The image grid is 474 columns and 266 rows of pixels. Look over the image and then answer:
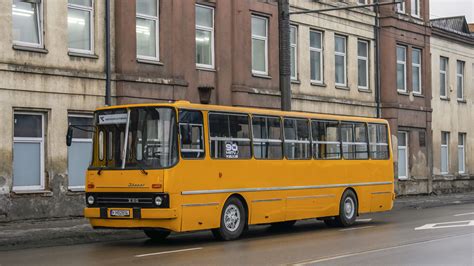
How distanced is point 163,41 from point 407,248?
43.2 feet

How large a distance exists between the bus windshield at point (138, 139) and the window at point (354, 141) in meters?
6.92

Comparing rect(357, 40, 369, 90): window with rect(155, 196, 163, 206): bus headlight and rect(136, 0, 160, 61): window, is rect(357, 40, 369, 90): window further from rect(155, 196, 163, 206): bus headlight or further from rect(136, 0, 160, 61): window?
rect(155, 196, 163, 206): bus headlight

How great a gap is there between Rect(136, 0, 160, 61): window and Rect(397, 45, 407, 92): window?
16738mm

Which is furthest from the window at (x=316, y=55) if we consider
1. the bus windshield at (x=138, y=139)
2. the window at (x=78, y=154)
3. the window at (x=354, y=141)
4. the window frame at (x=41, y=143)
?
the bus windshield at (x=138, y=139)

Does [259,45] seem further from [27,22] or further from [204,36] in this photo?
[27,22]

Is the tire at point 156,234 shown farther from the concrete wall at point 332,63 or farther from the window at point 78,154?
the concrete wall at point 332,63

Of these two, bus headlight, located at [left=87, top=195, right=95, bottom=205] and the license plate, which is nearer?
the license plate

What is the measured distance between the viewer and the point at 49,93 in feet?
75.8

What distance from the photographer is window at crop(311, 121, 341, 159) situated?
21.4m

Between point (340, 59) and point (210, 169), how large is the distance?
64.9ft

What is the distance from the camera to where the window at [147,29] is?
1021 inches

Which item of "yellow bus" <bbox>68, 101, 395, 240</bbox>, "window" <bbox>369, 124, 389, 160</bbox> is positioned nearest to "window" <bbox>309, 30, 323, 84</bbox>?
"window" <bbox>369, 124, 389, 160</bbox>

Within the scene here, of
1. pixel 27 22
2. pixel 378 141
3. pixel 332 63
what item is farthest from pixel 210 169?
pixel 332 63

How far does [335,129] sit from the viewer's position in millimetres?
22297
